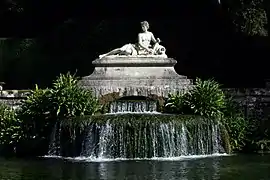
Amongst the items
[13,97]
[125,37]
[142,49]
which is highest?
[125,37]

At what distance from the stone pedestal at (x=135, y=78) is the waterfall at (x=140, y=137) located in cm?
234

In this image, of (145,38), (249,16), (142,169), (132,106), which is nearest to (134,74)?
(145,38)

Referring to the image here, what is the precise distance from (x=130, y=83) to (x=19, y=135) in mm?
3325

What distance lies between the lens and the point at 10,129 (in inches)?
613

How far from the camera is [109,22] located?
915 inches

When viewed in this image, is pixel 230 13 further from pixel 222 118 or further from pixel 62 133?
pixel 62 133

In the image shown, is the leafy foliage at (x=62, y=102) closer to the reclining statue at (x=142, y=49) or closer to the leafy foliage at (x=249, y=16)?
the reclining statue at (x=142, y=49)

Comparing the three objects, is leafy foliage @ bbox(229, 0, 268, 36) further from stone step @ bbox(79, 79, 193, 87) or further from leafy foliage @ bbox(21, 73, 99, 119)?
leafy foliage @ bbox(21, 73, 99, 119)

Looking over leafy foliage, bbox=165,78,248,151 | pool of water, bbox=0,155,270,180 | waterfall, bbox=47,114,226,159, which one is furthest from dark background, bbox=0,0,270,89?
pool of water, bbox=0,155,270,180

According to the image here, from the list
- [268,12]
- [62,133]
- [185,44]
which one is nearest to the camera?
[62,133]

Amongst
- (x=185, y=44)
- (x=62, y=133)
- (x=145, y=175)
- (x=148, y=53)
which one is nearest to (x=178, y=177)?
(x=145, y=175)

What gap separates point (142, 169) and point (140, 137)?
6.53ft

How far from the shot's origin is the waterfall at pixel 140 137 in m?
14.2

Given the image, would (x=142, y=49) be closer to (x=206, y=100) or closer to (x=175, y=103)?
(x=175, y=103)
